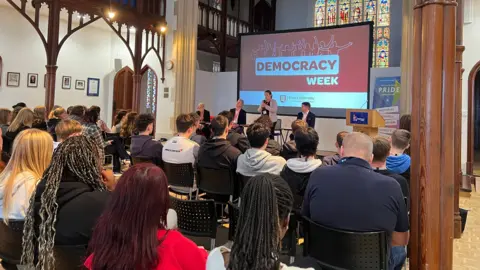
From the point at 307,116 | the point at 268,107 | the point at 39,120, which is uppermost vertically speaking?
the point at 268,107

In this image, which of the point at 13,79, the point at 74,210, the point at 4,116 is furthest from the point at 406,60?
the point at 13,79

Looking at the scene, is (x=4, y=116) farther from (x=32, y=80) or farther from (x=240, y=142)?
(x=32, y=80)

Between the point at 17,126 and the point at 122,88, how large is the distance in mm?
8336

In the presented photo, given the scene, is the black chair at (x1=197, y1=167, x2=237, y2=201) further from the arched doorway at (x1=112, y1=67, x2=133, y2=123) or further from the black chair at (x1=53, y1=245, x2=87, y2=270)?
the arched doorway at (x1=112, y1=67, x2=133, y2=123)

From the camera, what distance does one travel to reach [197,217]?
281 centimetres

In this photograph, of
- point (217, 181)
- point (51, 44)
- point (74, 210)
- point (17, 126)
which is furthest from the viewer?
point (51, 44)

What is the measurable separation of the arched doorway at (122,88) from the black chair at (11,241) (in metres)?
11.1

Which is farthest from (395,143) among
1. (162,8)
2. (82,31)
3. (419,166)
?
(82,31)

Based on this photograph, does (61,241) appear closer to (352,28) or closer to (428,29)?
(428,29)

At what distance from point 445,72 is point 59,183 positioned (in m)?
2.10

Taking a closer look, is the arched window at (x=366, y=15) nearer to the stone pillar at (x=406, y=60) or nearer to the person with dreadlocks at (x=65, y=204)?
the stone pillar at (x=406, y=60)

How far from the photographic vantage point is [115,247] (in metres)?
1.28

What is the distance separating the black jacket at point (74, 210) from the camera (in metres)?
1.76

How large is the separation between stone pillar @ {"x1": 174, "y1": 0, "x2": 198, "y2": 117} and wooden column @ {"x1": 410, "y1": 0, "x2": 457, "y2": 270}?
8928 mm
